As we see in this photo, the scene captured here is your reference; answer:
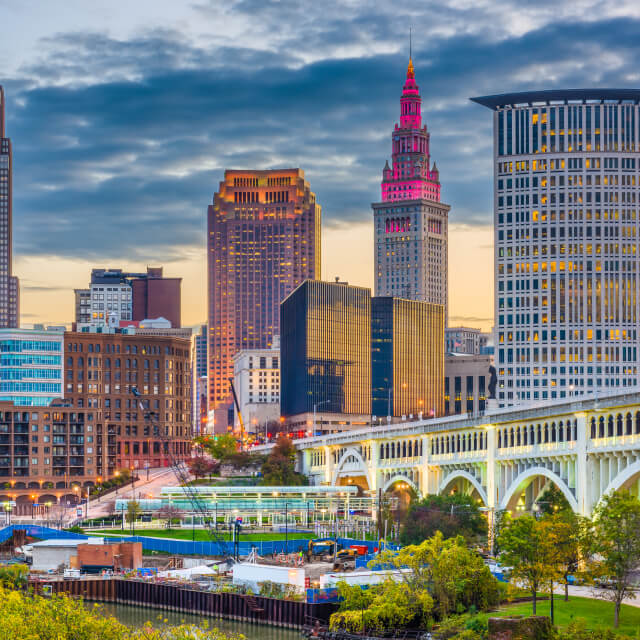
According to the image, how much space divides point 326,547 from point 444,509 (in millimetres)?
15169

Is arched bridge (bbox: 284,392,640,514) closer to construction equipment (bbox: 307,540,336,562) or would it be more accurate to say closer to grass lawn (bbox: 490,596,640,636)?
construction equipment (bbox: 307,540,336,562)

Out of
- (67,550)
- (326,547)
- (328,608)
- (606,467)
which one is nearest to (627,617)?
(328,608)

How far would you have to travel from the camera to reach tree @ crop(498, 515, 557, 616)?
101 meters

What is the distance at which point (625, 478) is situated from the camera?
126562mm

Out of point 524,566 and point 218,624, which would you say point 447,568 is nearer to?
point 524,566

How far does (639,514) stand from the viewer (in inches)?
3937

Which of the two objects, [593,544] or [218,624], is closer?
[593,544]

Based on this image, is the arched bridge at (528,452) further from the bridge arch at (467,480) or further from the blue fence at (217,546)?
the blue fence at (217,546)

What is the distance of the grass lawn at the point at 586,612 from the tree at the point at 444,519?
41.7m

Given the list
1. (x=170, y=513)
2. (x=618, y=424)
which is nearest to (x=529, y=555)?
(x=618, y=424)

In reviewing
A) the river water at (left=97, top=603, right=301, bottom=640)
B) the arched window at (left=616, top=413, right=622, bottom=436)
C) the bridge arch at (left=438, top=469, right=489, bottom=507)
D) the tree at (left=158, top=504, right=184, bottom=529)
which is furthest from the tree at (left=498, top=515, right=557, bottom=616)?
the tree at (left=158, top=504, right=184, bottom=529)

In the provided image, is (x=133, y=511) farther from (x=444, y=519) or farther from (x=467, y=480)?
(x=444, y=519)

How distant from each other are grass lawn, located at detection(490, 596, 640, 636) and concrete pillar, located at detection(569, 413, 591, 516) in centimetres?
2619

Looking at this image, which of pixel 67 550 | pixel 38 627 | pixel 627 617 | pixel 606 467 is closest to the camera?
pixel 38 627
